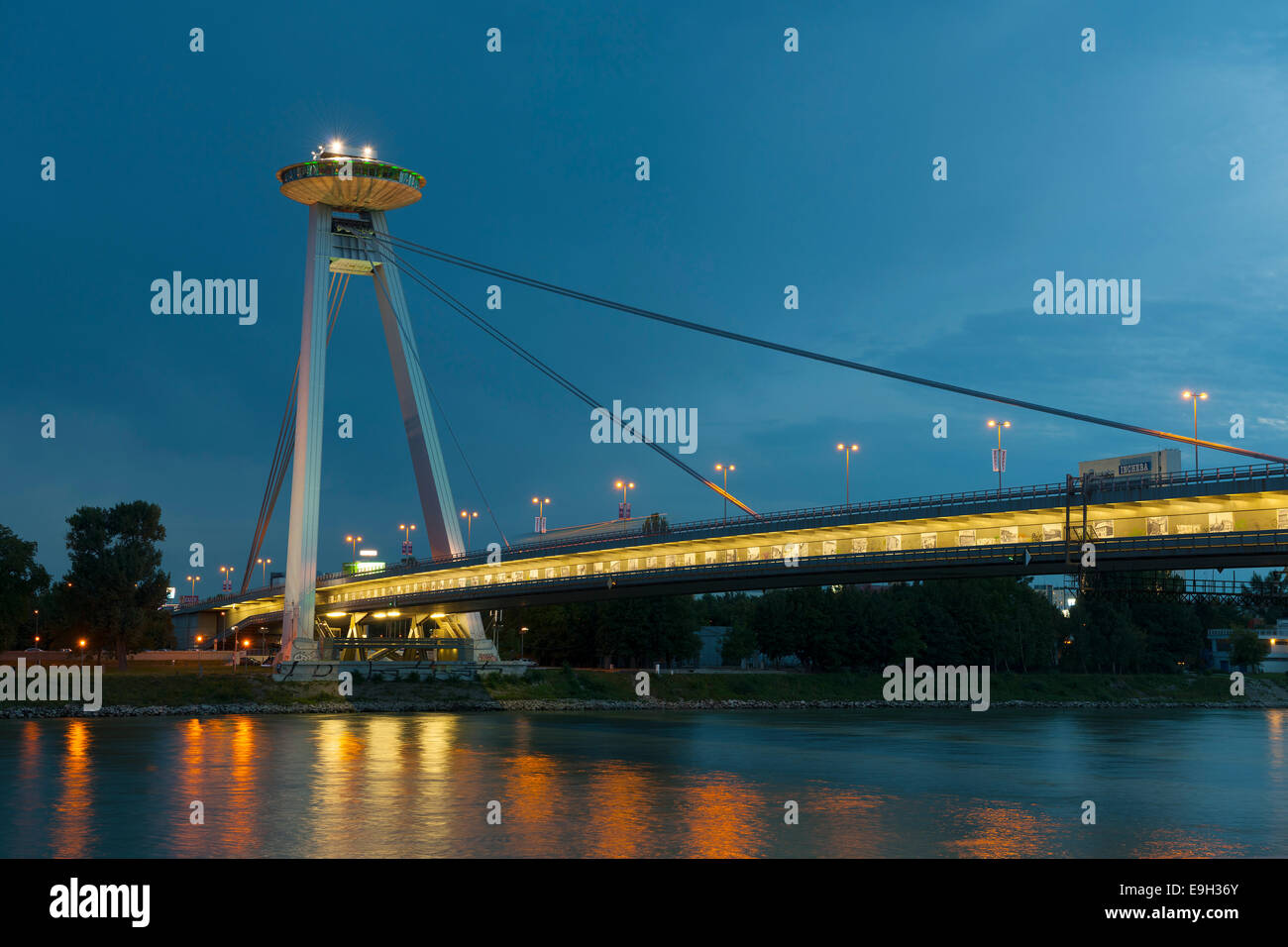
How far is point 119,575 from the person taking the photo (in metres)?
80.2

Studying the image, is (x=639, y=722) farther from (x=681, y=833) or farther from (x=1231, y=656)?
(x=1231, y=656)

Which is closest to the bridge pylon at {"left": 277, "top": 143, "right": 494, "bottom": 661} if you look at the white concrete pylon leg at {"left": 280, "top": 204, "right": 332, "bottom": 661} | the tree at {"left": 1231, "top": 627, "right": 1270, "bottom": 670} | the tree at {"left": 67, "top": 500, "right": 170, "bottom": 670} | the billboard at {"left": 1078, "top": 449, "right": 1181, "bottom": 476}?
the white concrete pylon leg at {"left": 280, "top": 204, "right": 332, "bottom": 661}

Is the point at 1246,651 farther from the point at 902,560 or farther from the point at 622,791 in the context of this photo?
the point at 622,791

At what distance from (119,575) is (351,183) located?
96.9 feet

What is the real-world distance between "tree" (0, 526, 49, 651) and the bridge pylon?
47.1 feet

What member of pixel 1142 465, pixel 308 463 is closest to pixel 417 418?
pixel 308 463

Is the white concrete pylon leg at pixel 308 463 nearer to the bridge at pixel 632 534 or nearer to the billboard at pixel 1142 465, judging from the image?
the bridge at pixel 632 534

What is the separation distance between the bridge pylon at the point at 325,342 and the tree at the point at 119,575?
1194cm

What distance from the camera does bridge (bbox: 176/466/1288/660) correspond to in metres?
44.2
